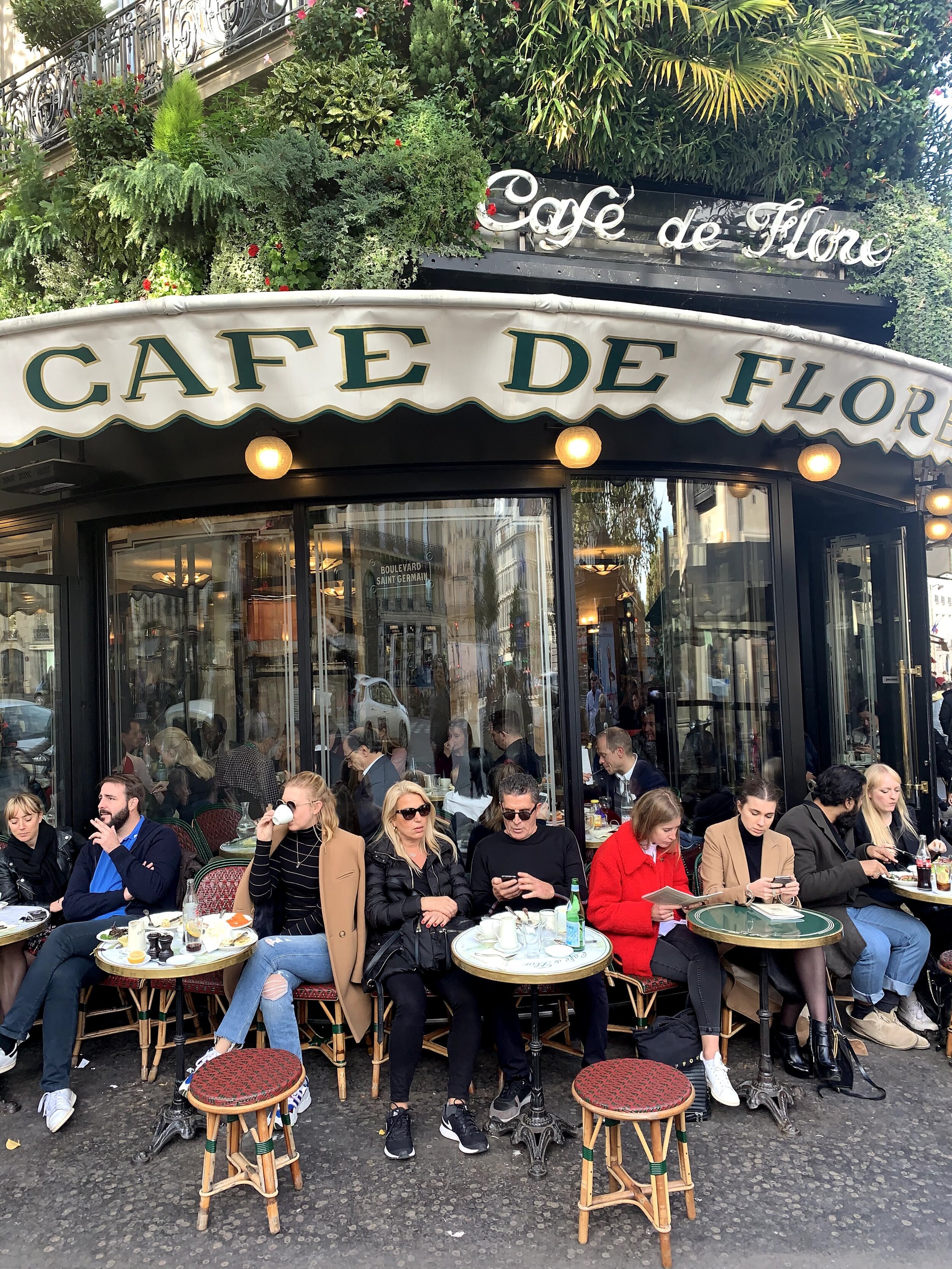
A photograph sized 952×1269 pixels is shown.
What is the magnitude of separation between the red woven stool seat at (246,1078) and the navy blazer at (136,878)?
4.47 feet

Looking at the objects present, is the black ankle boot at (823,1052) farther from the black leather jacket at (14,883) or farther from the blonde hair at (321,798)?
the black leather jacket at (14,883)

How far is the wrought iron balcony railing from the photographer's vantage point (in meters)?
6.98

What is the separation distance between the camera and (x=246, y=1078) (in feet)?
10.8

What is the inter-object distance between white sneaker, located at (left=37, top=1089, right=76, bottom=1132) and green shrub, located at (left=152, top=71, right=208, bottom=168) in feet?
17.8

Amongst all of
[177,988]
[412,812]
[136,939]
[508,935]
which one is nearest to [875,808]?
[508,935]

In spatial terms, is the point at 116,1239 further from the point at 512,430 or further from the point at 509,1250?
the point at 512,430

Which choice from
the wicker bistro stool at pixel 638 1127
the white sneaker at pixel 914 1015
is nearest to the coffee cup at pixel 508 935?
the wicker bistro stool at pixel 638 1127

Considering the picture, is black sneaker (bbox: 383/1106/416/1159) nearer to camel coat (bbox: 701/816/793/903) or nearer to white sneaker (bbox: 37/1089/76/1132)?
white sneaker (bbox: 37/1089/76/1132)

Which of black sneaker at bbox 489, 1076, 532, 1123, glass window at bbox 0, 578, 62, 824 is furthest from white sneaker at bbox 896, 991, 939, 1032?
glass window at bbox 0, 578, 62, 824

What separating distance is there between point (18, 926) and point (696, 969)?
11.6 feet

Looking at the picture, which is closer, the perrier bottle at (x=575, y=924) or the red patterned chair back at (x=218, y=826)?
the perrier bottle at (x=575, y=924)

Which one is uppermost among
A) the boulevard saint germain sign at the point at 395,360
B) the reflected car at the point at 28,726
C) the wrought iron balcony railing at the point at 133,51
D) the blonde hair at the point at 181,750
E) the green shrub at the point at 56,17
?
the green shrub at the point at 56,17

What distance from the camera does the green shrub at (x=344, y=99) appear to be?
17.9ft

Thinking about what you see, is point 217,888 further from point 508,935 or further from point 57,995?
point 508,935
